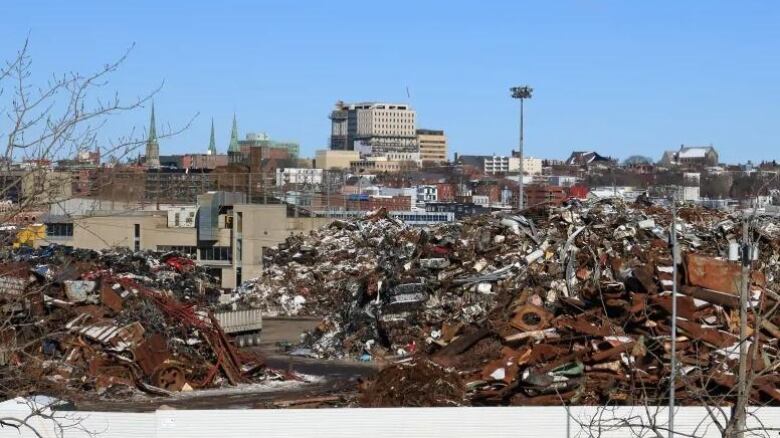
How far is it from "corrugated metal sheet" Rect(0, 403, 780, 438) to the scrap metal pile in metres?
0.76

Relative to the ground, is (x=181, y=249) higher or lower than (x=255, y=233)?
lower

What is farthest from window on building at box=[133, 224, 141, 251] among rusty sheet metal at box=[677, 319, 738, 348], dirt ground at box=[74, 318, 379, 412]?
rusty sheet metal at box=[677, 319, 738, 348]

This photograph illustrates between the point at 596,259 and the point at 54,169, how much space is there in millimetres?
21832

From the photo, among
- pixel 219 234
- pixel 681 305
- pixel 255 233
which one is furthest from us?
pixel 219 234

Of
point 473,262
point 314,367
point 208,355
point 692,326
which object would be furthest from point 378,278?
point 692,326

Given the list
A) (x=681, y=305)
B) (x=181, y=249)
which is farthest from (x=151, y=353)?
(x=181, y=249)

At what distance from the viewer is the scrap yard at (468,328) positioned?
2250 centimetres

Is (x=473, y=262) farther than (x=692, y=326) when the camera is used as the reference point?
Yes

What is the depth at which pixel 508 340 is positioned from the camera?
84.3 feet

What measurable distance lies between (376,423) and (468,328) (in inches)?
400

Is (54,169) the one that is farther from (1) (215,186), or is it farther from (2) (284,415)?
(1) (215,186)

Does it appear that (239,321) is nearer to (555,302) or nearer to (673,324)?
(555,302)

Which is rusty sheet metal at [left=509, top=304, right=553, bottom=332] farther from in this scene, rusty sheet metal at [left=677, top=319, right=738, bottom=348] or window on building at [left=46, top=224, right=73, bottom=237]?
window on building at [left=46, top=224, right=73, bottom=237]

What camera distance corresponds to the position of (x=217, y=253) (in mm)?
52750
